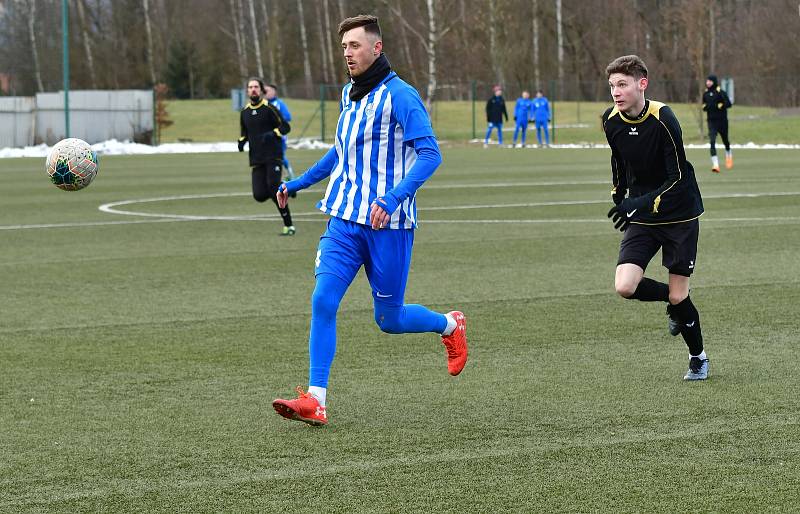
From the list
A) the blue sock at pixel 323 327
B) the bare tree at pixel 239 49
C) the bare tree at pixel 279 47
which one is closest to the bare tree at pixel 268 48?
the bare tree at pixel 279 47

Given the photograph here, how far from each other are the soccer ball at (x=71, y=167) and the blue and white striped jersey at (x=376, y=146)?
3.71 m

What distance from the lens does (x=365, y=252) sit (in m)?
7.10

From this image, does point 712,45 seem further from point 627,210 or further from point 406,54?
point 627,210

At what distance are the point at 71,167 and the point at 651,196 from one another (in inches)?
187

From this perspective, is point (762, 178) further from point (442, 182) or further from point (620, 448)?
point (620, 448)

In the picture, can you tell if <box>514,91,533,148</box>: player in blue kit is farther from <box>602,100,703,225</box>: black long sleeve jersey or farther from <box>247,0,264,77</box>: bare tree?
<box>602,100,703,225</box>: black long sleeve jersey

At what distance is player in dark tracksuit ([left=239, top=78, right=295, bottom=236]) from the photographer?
57.4 feet

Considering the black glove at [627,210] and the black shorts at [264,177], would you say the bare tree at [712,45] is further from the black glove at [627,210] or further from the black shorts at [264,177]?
the black glove at [627,210]

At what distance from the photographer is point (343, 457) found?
6.16 metres

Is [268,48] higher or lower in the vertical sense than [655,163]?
higher

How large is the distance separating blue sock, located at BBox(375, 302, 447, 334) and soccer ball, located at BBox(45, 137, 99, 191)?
3.79 m

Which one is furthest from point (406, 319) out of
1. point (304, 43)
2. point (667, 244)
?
point (304, 43)

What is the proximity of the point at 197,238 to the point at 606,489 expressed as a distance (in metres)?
12.0

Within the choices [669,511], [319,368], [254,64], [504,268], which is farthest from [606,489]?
[254,64]
